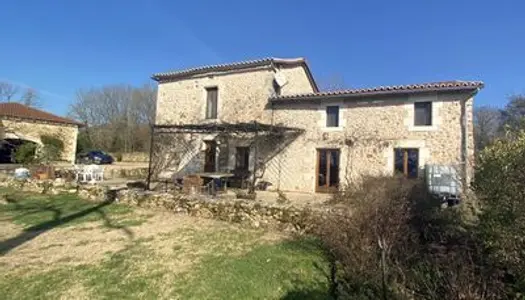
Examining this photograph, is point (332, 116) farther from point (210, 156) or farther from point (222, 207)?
point (222, 207)

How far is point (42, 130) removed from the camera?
992 inches

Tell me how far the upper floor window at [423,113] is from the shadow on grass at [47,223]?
10.7 meters

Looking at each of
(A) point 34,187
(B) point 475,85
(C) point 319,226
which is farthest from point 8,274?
(B) point 475,85

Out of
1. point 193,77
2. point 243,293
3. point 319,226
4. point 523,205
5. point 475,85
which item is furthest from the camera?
point 193,77

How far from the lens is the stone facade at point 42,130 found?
917 inches

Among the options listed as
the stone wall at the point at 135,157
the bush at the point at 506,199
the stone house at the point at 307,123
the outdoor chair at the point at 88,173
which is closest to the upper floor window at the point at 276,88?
the stone house at the point at 307,123

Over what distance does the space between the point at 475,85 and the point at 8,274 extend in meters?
13.2

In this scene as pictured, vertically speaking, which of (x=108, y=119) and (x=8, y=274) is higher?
(x=108, y=119)

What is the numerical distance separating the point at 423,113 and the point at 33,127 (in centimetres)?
2642

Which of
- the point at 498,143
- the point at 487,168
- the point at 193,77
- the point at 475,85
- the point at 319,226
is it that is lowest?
the point at 319,226

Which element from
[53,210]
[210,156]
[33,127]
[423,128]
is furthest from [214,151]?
[33,127]

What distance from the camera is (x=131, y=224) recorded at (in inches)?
313

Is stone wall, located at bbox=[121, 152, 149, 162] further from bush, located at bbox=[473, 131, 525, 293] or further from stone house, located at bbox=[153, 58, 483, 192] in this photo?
bush, located at bbox=[473, 131, 525, 293]

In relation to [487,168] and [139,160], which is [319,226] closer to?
[487,168]
